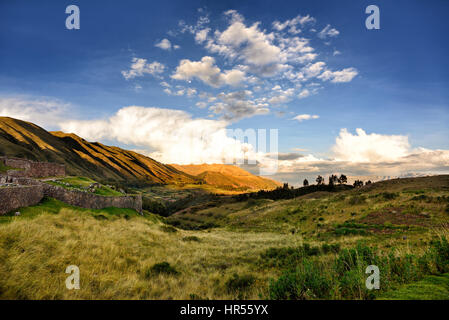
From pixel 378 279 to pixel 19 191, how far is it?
19542 mm

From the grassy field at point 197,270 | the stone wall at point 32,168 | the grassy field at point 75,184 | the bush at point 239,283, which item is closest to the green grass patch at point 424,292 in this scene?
the grassy field at point 197,270

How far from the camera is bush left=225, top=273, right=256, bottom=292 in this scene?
8.16m

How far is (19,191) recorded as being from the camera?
14211 mm

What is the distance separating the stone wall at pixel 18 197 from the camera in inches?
493

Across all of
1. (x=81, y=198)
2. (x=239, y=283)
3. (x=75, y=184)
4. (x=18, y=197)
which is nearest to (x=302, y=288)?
(x=239, y=283)

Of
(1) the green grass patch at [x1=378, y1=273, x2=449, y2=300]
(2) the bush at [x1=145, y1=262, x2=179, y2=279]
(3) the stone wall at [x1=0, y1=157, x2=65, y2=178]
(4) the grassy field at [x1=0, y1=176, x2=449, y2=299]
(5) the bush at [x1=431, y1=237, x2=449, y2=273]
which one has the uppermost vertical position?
(3) the stone wall at [x1=0, y1=157, x2=65, y2=178]

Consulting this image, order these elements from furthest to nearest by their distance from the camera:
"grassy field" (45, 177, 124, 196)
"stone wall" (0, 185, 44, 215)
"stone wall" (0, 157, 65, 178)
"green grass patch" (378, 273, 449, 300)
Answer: "stone wall" (0, 157, 65, 178) → "grassy field" (45, 177, 124, 196) → "stone wall" (0, 185, 44, 215) → "green grass patch" (378, 273, 449, 300)

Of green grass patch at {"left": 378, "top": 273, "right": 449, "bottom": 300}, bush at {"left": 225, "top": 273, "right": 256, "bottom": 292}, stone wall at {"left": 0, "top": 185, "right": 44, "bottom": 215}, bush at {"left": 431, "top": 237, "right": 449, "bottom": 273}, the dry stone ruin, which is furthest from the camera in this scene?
the dry stone ruin

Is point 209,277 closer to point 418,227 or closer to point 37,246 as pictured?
point 37,246

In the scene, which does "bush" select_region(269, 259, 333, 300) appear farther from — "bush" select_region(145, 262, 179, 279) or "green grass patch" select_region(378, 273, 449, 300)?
"bush" select_region(145, 262, 179, 279)

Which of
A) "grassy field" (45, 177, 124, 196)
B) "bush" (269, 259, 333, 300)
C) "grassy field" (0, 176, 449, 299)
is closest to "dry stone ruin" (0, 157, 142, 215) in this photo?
"grassy field" (0, 176, 449, 299)

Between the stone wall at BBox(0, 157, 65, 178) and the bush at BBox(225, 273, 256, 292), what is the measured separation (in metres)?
28.8

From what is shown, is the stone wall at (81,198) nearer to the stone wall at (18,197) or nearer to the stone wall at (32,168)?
the stone wall at (18,197)
